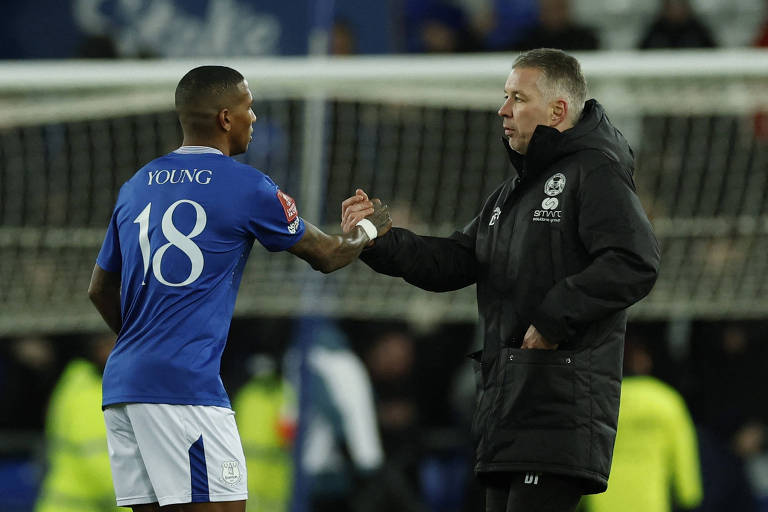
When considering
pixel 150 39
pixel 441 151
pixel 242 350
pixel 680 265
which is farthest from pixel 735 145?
pixel 150 39

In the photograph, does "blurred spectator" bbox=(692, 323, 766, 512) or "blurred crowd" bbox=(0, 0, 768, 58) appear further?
"blurred crowd" bbox=(0, 0, 768, 58)

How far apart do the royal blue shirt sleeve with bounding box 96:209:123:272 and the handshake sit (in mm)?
727

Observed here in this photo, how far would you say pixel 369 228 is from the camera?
393 centimetres

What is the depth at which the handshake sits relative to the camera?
395 centimetres

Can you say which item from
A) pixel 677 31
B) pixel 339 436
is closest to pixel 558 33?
pixel 677 31

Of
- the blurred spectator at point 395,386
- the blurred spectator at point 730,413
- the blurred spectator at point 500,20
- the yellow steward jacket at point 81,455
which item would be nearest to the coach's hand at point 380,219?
the yellow steward jacket at point 81,455

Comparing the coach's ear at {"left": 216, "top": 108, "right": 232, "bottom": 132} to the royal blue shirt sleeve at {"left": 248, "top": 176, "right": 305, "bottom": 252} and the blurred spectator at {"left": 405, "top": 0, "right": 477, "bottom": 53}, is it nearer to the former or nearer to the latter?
the royal blue shirt sleeve at {"left": 248, "top": 176, "right": 305, "bottom": 252}

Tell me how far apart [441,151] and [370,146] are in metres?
0.39

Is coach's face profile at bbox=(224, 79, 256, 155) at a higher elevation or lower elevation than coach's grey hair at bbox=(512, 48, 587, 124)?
lower

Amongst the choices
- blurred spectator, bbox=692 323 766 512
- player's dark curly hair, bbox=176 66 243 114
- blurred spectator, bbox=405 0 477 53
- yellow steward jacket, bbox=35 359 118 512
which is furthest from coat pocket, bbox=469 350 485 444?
blurred spectator, bbox=405 0 477 53

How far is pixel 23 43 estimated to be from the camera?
11.0 meters

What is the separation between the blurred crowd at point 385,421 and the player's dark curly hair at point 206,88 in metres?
4.02

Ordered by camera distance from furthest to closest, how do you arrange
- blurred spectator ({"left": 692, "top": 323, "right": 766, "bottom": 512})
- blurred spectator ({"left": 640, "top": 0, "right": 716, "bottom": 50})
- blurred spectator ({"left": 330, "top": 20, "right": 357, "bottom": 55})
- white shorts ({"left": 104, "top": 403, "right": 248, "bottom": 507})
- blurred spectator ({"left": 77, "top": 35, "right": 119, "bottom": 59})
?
1. blurred spectator ({"left": 77, "top": 35, "right": 119, "bottom": 59})
2. blurred spectator ({"left": 330, "top": 20, "right": 357, "bottom": 55})
3. blurred spectator ({"left": 640, "top": 0, "right": 716, "bottom": 50})
4. blurred spectator ({"left": 692, "top": 323, "right": 766, "bottom": 512})
5. white shorts ({"left": 104, "top": 403, "right": 248, "bottom": 507})

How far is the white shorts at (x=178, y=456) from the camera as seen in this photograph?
334 centimetres
